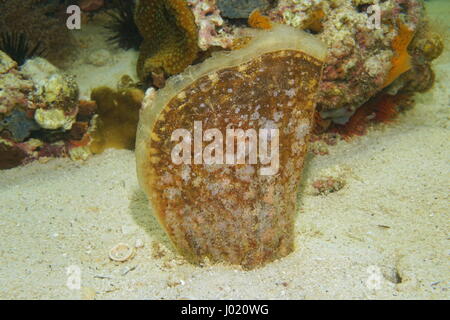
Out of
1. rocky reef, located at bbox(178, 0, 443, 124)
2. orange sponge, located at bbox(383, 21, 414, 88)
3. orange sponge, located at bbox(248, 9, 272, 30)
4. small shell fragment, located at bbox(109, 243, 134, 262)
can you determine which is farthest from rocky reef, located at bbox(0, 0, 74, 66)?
orange sponge, located at bbox(383, 21, 414, 88)

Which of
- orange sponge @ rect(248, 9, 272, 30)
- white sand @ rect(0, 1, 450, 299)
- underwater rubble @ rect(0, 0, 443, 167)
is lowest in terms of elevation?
white sand @ rect(0, 1, 450, 299)

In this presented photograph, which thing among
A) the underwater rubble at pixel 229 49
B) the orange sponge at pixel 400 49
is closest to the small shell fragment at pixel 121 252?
the underwater rubble at pixel 229 49

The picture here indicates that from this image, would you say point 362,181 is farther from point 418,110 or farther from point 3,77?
point 3,77

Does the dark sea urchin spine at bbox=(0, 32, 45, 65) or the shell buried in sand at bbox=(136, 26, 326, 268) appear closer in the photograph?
the shell buried in sand at bbox=(136, 26, 326, 268)

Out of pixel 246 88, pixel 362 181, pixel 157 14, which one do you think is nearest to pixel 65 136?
pixel 157 14

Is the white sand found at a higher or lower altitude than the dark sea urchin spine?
lower

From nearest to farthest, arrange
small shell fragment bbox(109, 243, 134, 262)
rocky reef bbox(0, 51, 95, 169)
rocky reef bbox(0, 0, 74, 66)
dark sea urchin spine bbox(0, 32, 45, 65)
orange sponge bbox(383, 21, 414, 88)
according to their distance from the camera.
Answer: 1. small shell fragment bbox(109, 243, 134, 262)
2. orange sponge bbox(383, 21, 414, 88)
3. rocky reef bbox(0, 51, 95, 169)
4. dark sea urchin spine bbox(0, 32, 45, 65)
5. rocky reef bbox(0, 0, 74, 66)

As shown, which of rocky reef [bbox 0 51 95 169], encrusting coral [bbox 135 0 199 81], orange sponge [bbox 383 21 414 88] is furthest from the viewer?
rocky reef [bbox 0 51 95 169]

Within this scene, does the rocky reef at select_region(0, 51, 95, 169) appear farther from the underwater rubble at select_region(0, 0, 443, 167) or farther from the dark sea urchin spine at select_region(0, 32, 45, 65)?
the dark sea urchin spine at select_region(0, 32, 45, 65)
